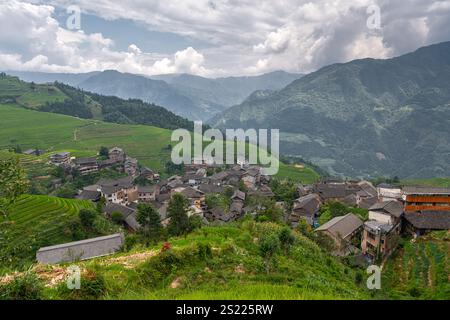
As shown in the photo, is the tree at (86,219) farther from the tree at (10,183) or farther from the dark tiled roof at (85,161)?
the dark tiled roof at (85,161)

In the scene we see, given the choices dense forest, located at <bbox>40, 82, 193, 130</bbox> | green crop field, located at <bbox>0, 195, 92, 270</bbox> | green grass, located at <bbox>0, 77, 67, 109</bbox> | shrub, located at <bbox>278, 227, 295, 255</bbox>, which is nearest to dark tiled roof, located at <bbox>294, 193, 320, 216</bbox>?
green crop field, located at <bbox>0, 195, 92, 270</bbox>

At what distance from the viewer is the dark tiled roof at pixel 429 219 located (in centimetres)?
3175

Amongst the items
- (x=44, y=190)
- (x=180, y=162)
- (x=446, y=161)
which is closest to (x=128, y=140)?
(x=180, y=162)

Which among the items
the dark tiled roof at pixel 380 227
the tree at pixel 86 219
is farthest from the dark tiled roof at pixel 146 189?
the dark tiled roof at pixel 380 227

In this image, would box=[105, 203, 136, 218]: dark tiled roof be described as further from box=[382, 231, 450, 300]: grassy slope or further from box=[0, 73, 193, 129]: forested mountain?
box=[0, 73, 193, 129]: forested mountain

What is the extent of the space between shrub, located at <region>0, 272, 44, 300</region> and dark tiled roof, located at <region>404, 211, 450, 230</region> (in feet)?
111

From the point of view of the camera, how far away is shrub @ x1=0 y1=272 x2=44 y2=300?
232 inches

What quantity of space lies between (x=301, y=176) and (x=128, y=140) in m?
55.1

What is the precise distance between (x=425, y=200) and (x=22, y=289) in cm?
3927

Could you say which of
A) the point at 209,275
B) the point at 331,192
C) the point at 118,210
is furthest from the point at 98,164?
the point at 209,275

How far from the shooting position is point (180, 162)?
306 ft

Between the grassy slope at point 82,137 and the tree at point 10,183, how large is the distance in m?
83.2

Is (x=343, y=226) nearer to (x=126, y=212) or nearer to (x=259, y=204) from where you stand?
(x=259, y=204)

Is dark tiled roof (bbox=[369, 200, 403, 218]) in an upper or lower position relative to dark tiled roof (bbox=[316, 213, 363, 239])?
upper
